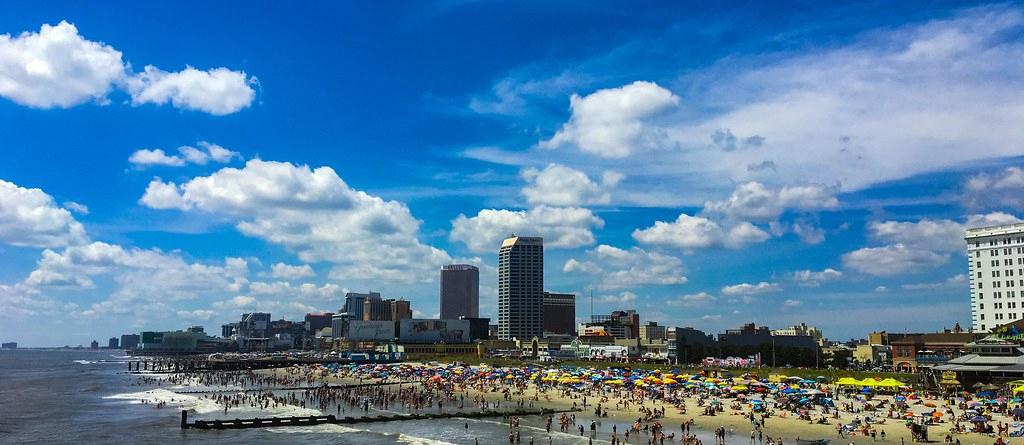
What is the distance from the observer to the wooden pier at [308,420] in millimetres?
69250

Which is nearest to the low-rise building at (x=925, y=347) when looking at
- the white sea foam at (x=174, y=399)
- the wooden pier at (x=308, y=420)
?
the wooden pier at (x=308, y=420)

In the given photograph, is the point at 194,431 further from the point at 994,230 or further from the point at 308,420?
the point at 994,230

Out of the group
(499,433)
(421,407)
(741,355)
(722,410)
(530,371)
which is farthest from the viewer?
(741,355)

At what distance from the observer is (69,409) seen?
89062 millimetres

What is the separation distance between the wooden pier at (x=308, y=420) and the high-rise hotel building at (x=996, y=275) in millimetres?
107553

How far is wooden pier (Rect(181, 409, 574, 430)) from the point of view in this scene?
69.2 m

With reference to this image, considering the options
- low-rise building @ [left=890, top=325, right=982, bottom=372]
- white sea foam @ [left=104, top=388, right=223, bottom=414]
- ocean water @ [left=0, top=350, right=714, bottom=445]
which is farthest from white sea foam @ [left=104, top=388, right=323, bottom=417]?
low-rise building @ [left=890, top=325, right=982, bottom=372]

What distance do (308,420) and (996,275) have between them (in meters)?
137

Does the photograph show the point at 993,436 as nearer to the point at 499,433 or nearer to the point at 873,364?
the point at 499,433

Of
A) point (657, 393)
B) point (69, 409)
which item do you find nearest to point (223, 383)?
point (69, 409)

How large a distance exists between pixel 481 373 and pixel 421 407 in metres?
41.3

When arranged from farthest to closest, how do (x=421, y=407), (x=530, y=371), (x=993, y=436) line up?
1. (x=530, y=371)
2. (x=421, y=407)
3. (x=993, y=436)

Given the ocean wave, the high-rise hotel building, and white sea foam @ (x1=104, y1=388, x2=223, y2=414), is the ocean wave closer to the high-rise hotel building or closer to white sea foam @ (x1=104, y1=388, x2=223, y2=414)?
white sea foam @ (x1=104, y1=388, x2=223, y2=414)

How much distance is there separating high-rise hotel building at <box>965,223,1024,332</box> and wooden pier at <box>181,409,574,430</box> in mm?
107553
